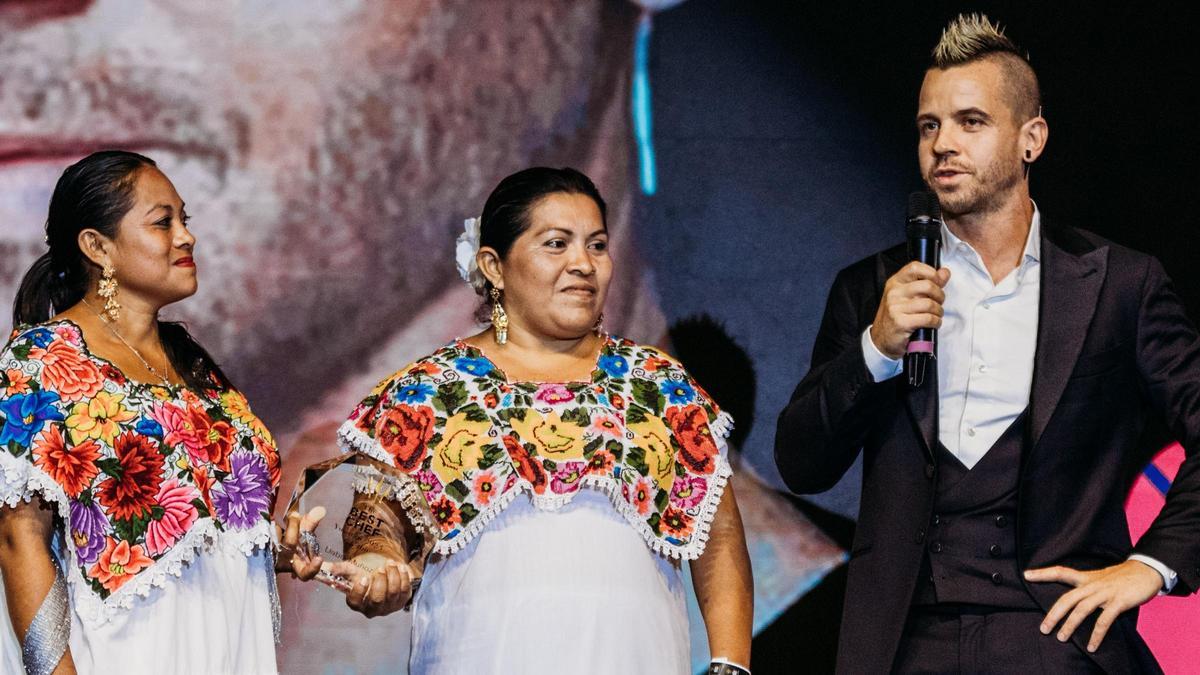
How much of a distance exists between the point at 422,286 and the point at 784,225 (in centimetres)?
92

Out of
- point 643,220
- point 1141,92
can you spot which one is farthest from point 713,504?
point 1141,92

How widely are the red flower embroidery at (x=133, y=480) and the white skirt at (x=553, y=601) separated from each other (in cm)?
50

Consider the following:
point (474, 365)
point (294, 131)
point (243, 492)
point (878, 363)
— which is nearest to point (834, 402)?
point (878, 363)

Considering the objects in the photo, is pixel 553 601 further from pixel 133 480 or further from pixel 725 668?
pixel 133 480

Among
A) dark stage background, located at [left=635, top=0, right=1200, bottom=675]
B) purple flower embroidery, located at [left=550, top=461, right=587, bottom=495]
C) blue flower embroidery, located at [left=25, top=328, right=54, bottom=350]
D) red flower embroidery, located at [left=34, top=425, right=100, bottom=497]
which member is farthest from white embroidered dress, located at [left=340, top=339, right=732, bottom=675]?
dark stage background, located at [left=635, top=0, right=1200, bottom=675]

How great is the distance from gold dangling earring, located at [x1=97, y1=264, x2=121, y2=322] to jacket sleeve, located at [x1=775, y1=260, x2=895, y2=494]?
123 cm

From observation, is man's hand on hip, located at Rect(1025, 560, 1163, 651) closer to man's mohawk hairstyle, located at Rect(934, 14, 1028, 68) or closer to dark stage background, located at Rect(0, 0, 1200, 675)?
man's mohawk hairstyle, located at Rect(934, 14, 1028, 68)

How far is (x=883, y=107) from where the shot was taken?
152 inches

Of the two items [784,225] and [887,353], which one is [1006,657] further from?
[784,225]

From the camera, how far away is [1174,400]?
98.0 inches

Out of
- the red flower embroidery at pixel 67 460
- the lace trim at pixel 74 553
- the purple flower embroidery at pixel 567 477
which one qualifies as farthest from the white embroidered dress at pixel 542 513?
the red flower embroidery at pixel 67 460

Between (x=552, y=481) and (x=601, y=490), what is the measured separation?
88 millimetres

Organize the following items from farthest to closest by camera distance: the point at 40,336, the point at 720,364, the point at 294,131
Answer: the point at 720,364 → the point at 294,131 → the point at 40,336

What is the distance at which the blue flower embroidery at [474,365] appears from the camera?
2.74m
